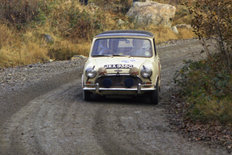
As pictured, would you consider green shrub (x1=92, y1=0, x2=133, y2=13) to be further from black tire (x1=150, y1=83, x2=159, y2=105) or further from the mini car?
black tire (x1=150, y1=83, x2=159, y2=105)

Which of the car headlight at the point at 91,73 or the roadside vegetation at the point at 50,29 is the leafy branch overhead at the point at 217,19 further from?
the roadside vegetation at the point at 50,29

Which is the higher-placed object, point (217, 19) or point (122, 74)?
point (217, 19)

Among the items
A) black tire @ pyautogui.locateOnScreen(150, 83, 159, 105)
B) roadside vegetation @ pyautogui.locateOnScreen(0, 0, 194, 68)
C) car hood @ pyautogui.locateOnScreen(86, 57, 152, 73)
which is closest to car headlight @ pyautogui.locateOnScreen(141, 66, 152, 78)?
car hood @ pyautogui.locateOnScreen(86, 57, 152, 73)

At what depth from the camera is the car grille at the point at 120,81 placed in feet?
34.7

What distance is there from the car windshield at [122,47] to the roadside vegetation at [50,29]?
25.6 feet

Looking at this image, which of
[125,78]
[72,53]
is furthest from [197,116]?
[72,53]

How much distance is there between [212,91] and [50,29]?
49.3 ft

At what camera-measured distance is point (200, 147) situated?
748 cm

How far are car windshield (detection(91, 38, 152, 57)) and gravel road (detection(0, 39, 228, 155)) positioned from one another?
1.11 metres

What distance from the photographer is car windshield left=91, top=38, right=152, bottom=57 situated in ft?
38.1

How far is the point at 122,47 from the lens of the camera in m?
11.7

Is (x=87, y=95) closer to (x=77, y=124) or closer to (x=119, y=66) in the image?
(x=119, y=66)

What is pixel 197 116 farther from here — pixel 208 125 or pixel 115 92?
pixel 115 92

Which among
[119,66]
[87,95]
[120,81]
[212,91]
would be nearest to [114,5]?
[87,95]
